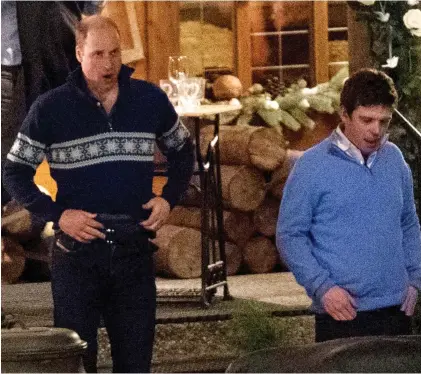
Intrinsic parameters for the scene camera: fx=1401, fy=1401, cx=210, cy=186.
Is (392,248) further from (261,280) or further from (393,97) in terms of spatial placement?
(261,280)

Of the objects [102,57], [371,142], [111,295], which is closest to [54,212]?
[111,295]

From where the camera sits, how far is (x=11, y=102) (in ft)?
24.0

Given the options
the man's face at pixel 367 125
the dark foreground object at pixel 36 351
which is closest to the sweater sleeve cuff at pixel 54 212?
the dark foreground object at pixel 36 351

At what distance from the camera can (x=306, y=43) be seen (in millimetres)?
11859

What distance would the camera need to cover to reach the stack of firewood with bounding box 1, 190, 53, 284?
945cm

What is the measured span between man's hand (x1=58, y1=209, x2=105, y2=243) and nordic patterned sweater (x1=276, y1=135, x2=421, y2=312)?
73cm

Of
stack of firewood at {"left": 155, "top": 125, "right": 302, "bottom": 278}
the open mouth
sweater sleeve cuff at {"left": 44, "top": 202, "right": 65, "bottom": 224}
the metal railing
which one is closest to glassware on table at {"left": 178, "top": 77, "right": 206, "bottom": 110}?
stack of firewood at {"left": 155, "top": 125, "right": 302, "bottom": 278}

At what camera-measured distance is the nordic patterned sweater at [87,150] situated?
18.6 ft

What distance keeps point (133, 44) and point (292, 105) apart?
4.40 feet

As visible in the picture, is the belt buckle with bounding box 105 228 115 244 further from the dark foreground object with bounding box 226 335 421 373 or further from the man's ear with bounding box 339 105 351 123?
the dark foreground object with bounding box 226 335 421 373

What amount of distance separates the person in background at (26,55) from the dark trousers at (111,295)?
175 centimetres

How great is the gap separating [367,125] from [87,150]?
1.13 meters

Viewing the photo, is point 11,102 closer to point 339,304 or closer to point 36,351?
point 339,304

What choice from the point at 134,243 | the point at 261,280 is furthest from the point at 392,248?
the point at 261,280
